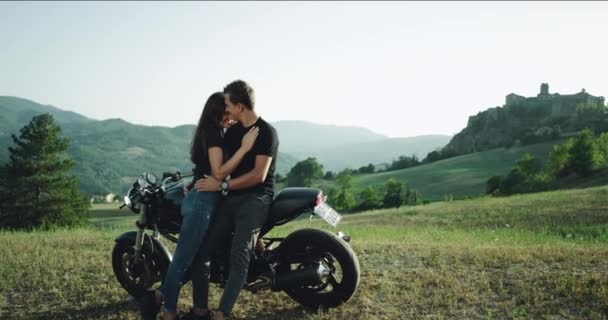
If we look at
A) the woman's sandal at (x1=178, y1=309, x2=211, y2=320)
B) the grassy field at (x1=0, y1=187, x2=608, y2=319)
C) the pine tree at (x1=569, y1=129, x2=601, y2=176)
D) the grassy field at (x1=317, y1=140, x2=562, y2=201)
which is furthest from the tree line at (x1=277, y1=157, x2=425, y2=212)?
the woman's sandal at (x1=178, y1=309, x2=211, y2=320)

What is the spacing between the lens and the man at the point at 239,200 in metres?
5.26

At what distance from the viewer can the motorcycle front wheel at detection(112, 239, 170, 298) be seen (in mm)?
6512

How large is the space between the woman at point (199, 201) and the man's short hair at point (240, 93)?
218 mm

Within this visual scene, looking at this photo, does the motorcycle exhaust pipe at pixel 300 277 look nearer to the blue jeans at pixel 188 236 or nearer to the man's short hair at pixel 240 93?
the blue jeans at pixel 188 236

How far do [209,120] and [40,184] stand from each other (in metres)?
48.5

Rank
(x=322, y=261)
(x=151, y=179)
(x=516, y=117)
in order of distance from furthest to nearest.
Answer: (x=516, y=117) < (x=151, y=179) < (x=322, y=261)

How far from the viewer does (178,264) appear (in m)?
5.37

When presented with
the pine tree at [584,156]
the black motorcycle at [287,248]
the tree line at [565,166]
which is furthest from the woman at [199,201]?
the pine tree at [584,156]

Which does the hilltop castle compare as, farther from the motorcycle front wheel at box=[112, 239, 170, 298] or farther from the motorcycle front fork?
the motorcycle front fork

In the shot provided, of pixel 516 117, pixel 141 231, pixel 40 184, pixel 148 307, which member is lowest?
pixel 40 184

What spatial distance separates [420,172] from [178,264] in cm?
11166

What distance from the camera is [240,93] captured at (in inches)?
208

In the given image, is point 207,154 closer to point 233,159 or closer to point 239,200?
point 233,159

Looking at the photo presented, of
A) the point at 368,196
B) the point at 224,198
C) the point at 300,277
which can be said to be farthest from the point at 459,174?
Result: the point at 224,198
